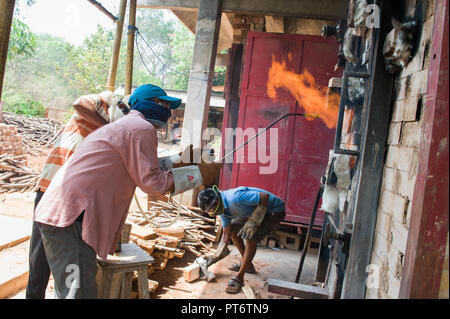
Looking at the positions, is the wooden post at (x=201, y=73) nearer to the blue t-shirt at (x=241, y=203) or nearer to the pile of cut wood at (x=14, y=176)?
the blue t-shirt at (x=241, y=203)

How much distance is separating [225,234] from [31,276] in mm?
2889

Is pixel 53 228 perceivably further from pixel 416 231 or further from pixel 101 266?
pixel 416 231

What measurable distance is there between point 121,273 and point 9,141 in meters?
9.87

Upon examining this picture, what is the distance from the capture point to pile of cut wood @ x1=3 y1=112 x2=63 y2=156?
14.6m

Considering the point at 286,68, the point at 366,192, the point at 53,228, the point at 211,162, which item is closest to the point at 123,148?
the point at 53,228

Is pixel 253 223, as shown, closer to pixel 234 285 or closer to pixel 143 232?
pixel 234 285

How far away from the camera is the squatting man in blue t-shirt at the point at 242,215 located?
4.79 metres

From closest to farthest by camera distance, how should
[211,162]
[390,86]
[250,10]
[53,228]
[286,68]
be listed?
[53,228]
[390,86]
[211,162]
[286,68]
[250,10]

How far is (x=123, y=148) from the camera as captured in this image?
2561 mm

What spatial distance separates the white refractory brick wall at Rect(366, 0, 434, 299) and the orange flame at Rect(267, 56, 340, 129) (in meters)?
3.98

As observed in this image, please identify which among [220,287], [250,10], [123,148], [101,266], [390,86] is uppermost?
[250,10]

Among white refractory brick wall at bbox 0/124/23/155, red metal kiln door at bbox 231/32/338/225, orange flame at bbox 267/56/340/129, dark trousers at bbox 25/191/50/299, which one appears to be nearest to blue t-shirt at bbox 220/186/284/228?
red metal kiln door at bbox 231/32/338/225

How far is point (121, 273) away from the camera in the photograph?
3.22 meters
